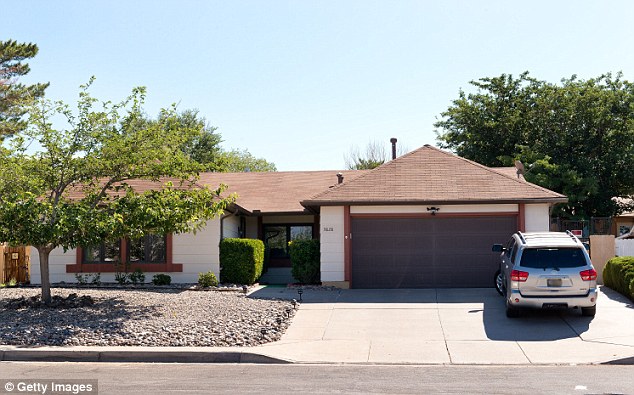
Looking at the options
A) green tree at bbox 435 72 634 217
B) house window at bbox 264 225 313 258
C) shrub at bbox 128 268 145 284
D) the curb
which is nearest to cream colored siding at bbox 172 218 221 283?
shrub at bbox 128 268 145 284

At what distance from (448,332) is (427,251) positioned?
20.9ft

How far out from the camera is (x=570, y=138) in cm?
3478

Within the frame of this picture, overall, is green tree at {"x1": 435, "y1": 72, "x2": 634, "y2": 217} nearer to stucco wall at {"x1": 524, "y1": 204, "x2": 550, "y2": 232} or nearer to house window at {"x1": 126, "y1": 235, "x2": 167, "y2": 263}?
stucco wall at {"x1": 524, "y1": 204, "x2": 550, "y2": 232}

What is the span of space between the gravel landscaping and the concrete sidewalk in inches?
19.2

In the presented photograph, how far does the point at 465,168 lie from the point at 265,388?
14.2 meters

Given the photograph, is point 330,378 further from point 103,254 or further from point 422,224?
point 103,254

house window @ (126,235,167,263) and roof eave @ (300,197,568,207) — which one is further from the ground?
roof eave @ (300,197,568,207)

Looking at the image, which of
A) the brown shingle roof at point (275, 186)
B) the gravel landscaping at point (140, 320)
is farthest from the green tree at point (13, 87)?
the gravel landscaping at point (140, 320)

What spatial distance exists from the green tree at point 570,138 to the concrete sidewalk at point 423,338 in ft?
51.3

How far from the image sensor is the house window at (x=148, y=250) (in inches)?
881

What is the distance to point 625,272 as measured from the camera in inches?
695

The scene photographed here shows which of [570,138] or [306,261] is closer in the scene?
[306,261]

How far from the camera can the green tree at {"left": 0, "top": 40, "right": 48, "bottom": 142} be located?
3219 cm

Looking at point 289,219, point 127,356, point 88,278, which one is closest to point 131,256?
point 88,278
